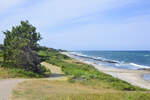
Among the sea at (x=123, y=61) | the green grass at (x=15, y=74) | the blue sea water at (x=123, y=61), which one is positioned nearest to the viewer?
the green grass at (x=15, y=74)

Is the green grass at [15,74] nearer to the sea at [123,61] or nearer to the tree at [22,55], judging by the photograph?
the tree at [22,55]

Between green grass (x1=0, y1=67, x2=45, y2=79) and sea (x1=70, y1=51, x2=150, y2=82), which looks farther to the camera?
sea (x1=70, y1=51, x2=150, y2=82)

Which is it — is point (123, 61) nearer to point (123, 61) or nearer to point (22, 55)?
point (123, 61)

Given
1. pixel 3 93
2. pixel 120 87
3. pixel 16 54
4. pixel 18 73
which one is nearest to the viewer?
pixel 3 93

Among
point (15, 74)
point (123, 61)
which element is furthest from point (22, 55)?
point (123, 61)

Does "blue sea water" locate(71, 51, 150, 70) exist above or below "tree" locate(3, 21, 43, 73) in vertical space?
below

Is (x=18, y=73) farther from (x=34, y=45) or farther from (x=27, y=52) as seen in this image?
(x=34, y=45)

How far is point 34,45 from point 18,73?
5.83 metres

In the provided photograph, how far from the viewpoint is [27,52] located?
2089cm

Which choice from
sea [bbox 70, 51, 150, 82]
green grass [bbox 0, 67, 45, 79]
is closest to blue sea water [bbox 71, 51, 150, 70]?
sea [bbox 70, 51, 150, 82]

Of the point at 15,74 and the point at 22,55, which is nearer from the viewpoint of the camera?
the point at 15,74

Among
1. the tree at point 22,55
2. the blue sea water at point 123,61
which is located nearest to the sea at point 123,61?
the blue sea water at point 123,61

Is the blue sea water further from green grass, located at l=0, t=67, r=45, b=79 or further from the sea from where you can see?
green grass, located at l=0, t=67, r=45, b=79

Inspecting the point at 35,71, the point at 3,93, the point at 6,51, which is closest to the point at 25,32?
the point at 6,51
